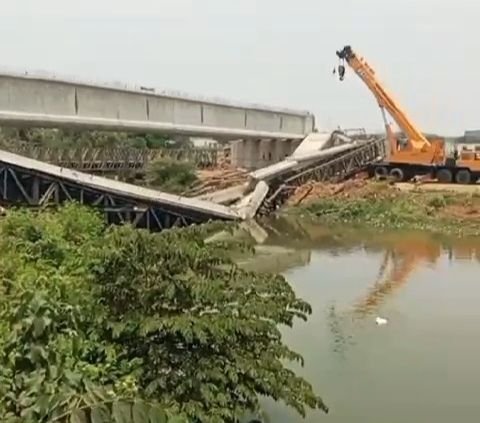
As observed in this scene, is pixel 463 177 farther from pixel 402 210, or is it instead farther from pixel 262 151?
pixel 262 151

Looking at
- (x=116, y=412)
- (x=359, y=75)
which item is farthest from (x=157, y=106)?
(x=116, y=412)

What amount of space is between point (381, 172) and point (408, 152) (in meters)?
1.66

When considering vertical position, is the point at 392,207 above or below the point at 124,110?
below

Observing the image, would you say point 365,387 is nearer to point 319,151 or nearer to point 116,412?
point 116,412

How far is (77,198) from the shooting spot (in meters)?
26.1

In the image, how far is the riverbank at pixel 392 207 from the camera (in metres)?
32.8

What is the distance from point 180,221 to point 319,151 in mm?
19177

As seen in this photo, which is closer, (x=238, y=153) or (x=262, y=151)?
(x=262, y=151)

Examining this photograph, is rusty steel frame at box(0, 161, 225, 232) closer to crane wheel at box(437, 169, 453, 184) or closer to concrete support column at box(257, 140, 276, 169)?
crane wheel at box(437, 169, 453, 184)

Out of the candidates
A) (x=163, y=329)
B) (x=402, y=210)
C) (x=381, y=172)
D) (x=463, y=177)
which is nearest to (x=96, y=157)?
(x=381, y=172)

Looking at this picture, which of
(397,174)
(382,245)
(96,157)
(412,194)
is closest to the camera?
(382,245)

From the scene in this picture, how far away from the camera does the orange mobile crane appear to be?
40.6 m

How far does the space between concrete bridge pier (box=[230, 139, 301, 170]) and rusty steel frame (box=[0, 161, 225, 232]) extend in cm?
2338

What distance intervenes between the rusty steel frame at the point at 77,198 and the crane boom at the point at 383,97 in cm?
1737
